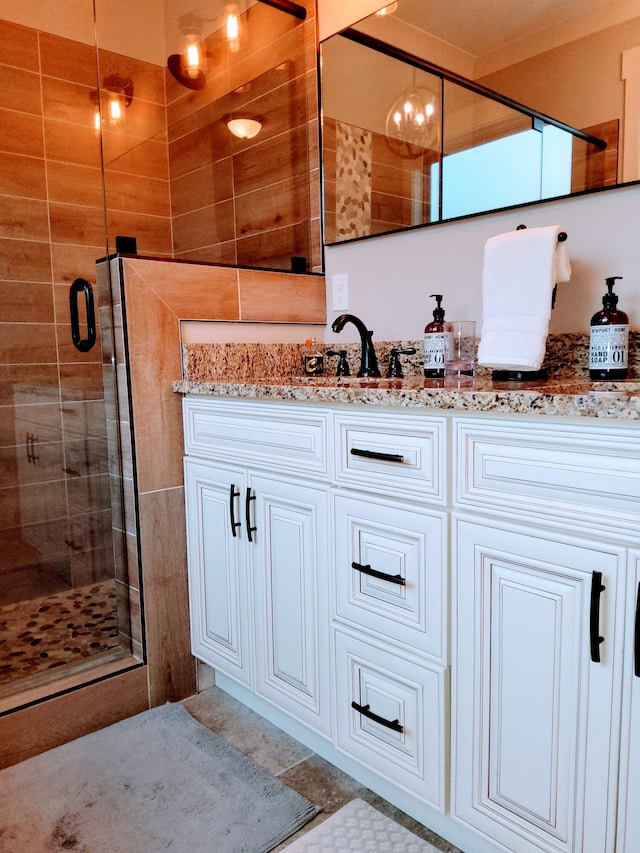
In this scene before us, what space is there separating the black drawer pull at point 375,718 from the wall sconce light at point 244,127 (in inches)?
80.1

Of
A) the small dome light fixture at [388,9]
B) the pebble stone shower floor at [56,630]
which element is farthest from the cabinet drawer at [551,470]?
the small dome light fixture at [388,9]

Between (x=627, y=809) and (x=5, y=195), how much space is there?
2615 millimetres

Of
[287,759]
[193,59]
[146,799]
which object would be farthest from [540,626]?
[193,59]

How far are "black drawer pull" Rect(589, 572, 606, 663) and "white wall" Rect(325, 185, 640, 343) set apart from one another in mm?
735

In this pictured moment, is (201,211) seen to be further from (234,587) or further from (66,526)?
(234,587)

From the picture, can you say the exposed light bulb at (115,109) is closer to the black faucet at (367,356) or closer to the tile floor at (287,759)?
the black faucet at (367,356)

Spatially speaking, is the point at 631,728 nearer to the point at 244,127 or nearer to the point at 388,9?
the point at 388,9

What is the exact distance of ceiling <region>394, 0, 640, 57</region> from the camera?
1.37m

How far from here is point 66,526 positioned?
214 centimetres

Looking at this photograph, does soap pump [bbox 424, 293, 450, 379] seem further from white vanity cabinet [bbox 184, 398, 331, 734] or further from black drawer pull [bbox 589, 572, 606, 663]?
black drawer pull [bbox 589, 572, 606, 663]

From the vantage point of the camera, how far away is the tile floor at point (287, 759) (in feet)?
4.28

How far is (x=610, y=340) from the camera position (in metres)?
1.29

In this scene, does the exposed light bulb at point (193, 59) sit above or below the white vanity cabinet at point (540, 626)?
above

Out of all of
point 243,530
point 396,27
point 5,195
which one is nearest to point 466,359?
point 243,530
